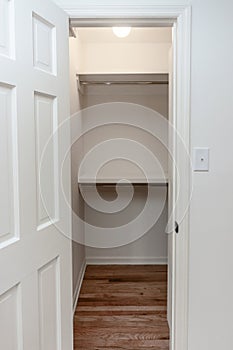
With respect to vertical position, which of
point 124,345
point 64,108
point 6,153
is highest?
point 64,108

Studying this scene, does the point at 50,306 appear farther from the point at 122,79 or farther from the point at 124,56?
the point at 124,56

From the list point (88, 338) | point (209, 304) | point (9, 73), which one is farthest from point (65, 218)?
point (88, 338)

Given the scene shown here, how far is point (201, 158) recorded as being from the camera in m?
1.61

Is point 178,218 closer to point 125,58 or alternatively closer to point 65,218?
point 65,218

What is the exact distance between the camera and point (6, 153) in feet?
4.06

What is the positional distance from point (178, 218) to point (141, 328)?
3.46ft

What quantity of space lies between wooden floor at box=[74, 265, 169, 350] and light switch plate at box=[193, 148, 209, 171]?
47.9 inches

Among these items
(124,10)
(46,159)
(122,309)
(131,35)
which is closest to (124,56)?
(131,35)

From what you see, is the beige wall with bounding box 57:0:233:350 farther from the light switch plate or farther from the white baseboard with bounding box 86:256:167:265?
the white baseboard with bounding box 86:256:167:265

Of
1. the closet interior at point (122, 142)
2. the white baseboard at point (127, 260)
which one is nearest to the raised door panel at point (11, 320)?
the closet interior at point (122, 142)

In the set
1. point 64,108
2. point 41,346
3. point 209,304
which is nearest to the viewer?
point 41,346

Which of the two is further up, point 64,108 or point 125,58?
point 125,58

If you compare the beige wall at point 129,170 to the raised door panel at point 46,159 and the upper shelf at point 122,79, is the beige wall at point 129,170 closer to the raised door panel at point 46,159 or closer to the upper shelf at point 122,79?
the upper shelf at point 122,79

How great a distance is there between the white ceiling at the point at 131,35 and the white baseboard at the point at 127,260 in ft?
7.11
